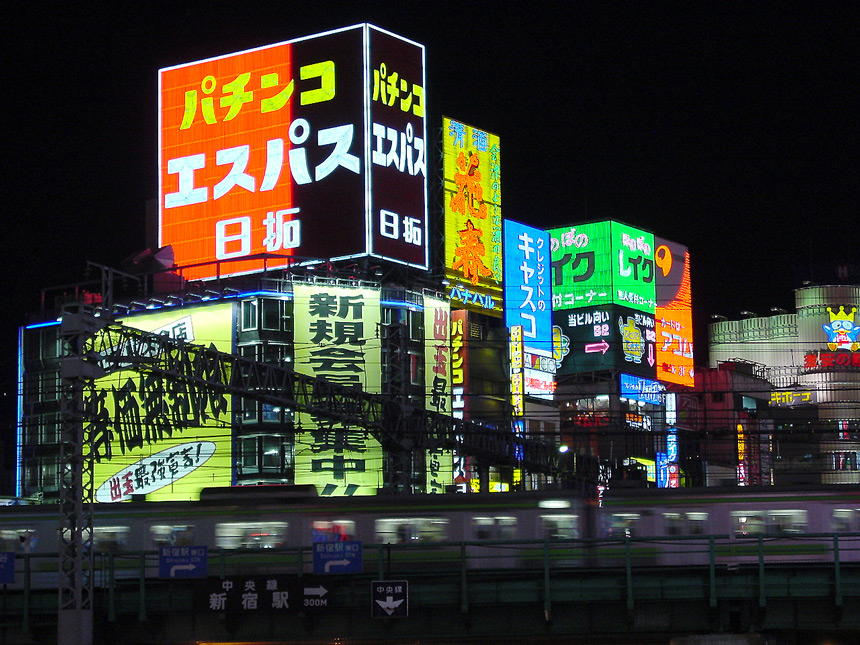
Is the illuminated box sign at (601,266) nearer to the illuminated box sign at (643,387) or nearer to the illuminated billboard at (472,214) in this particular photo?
the illuminated box sign at (643,387)

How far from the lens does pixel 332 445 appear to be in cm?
5962

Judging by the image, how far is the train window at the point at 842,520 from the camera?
38.4 meters

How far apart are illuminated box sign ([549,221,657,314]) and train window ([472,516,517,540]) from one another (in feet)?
190

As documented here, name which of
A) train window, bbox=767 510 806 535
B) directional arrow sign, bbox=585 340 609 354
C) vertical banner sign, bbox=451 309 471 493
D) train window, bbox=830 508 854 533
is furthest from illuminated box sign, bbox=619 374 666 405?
train window, bbox=830 508 854 533

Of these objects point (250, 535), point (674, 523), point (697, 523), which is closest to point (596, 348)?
point (674, 523)

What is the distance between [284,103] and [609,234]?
1453 inches

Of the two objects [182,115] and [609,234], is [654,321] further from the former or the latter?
[182,115]

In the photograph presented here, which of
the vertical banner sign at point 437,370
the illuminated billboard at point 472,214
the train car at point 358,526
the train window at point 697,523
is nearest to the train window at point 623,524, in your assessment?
the train car at point 358,526

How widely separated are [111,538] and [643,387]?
61.0m

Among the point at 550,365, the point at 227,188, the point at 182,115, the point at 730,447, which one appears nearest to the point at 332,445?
the point at 227,188

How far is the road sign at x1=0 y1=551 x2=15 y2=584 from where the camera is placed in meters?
34.7

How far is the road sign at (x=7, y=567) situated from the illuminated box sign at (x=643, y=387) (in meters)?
62.9

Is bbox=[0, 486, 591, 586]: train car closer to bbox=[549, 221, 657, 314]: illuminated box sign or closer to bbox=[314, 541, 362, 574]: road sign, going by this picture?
bbox=[314, 541, 362, 574]: road sign

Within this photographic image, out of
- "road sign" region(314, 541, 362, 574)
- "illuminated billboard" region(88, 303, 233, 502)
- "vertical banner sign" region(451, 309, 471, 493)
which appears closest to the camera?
"road sign" region(314, 541, 362, 574)
